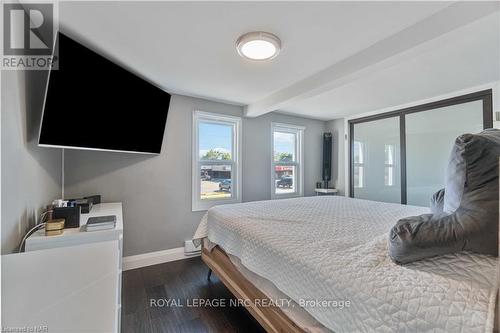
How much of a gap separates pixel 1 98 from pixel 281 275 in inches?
71.5

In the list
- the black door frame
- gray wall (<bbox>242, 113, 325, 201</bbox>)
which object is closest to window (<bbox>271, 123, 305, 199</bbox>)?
gray wall (<bbox>242, 113, 325, 201</bbox>)

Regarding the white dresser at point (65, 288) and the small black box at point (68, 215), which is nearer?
the white dresser at point (65, 288)

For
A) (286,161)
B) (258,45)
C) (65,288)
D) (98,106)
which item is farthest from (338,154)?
(65,288)

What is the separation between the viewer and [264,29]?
1597 millimetres

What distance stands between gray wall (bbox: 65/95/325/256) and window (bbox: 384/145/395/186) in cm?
241

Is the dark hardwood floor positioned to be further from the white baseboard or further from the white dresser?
the white dresser

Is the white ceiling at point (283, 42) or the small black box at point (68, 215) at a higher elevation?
the white ceiling at point (283, 42)

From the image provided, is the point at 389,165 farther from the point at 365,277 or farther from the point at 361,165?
the point at 365,277

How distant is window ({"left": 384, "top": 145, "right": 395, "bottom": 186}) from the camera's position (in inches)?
146

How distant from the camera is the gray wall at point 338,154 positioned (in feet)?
14.7

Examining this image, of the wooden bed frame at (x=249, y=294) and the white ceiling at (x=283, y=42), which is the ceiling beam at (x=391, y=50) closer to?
the white ceiling at (x=283, y=42)

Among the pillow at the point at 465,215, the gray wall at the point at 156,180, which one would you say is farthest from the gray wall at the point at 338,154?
the pillow at the point at 465,215

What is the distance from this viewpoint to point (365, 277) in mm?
917

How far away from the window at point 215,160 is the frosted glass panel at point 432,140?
280 centimetres
